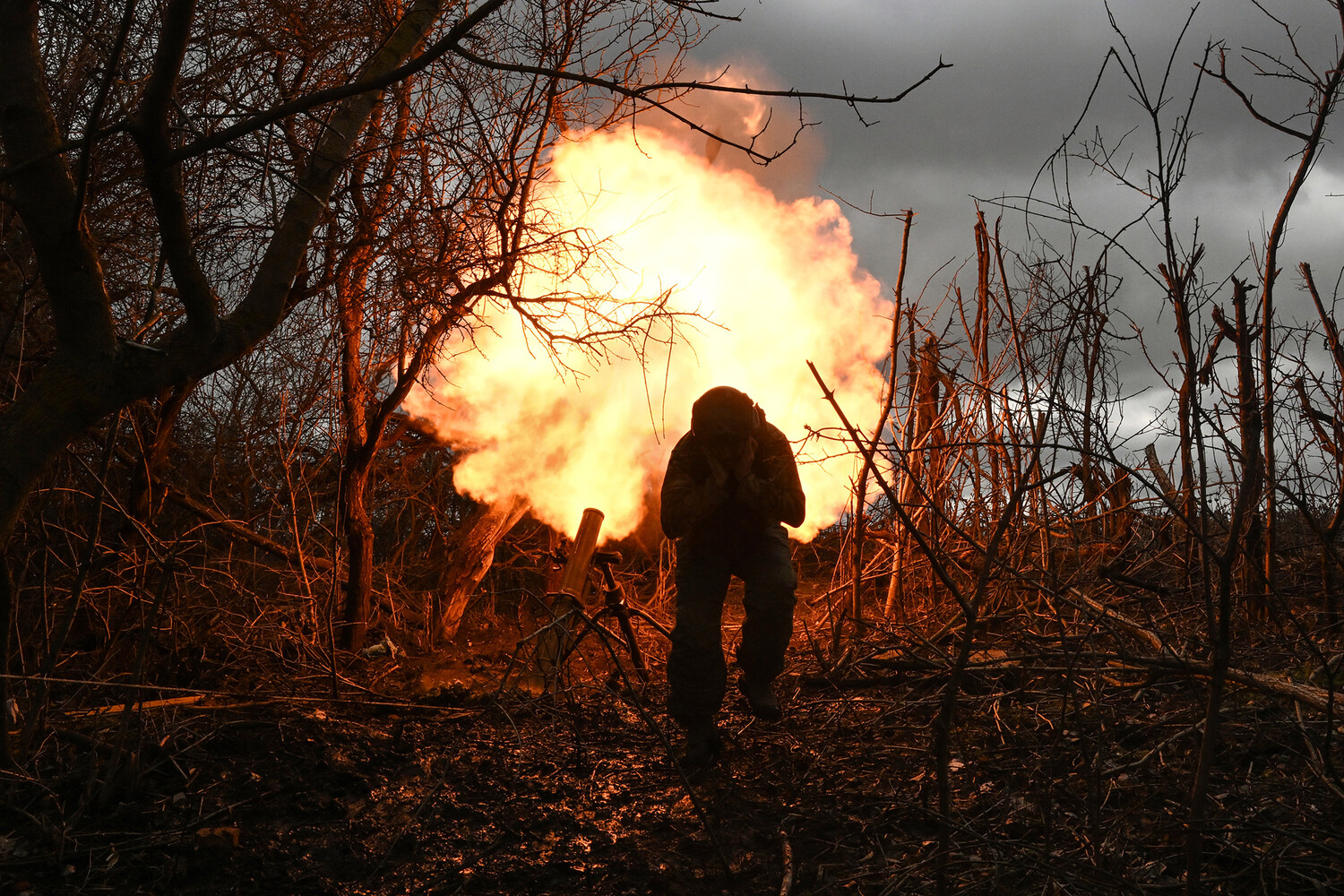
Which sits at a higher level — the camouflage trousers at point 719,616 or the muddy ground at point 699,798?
the camouflage trousers at point 719,616

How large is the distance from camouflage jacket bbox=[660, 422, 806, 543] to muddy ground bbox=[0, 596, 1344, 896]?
3.03ft

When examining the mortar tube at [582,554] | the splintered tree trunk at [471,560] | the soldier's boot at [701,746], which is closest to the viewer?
the soldier's boot at [701,746]

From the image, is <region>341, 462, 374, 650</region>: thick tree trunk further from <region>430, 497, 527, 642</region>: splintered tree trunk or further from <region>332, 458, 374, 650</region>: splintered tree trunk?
<region>430, 497, 527, 642</region>: splintered tree trunk

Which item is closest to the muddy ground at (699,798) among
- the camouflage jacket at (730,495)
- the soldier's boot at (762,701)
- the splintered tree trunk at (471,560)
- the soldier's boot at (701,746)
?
the soldier's boot at (701,746)

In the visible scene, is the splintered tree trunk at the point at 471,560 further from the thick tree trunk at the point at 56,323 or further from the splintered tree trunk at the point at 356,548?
the thick tree trunk at the point at 56,323

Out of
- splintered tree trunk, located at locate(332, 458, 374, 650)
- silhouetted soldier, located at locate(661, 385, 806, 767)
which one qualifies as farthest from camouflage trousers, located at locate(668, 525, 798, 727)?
splintered tree trunk, located at locate(332, 458, 374, 650)

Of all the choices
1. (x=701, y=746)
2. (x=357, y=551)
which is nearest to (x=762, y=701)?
(x=701, y=746)

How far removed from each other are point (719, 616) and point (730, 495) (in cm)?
63

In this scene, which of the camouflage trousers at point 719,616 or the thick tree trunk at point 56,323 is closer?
the thick tree trunk at point 56,323

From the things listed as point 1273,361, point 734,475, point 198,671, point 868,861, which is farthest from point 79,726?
Answer: point 1273,361

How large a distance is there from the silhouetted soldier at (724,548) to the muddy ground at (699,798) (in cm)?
36

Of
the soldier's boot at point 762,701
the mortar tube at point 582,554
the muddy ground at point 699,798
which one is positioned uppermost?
the mortar tube at point 582,554

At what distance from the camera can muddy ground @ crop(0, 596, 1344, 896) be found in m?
2.63

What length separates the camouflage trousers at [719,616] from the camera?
426 cm
